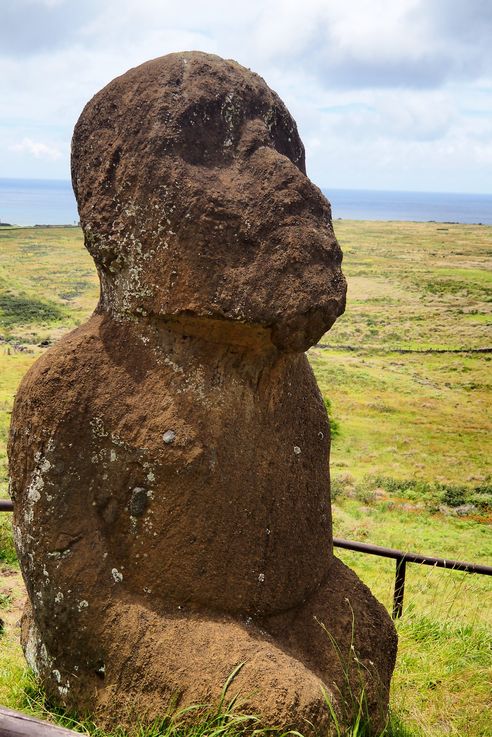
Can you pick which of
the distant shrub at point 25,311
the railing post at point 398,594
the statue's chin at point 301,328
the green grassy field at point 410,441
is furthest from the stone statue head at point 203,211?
the distant shrub at point 25,311

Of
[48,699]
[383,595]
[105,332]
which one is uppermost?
[105,332]

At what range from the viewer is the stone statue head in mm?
3145

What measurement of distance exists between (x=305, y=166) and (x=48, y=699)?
2.83 m

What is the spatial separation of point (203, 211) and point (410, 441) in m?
15.5

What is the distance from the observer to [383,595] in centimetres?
650

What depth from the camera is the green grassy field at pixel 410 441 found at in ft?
14.8

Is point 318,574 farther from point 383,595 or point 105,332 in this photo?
point 383,595

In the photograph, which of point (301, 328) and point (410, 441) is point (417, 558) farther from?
point (410, 441)

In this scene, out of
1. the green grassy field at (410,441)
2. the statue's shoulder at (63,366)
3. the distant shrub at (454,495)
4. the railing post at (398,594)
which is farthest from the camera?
the distant shrub at (454,495)

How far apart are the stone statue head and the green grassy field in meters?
2.01

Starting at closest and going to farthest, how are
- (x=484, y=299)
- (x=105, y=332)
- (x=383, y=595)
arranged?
(x=105, y=332) → (x=383, y=595) → (x=484, y=299)

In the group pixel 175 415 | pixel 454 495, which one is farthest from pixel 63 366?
pixel 454 495

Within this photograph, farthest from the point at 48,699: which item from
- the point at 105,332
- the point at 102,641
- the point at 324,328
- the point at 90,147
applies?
the point at 90,147

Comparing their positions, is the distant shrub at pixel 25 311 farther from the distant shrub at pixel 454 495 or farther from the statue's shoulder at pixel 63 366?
the statue's shoulder at pixel 63 366
